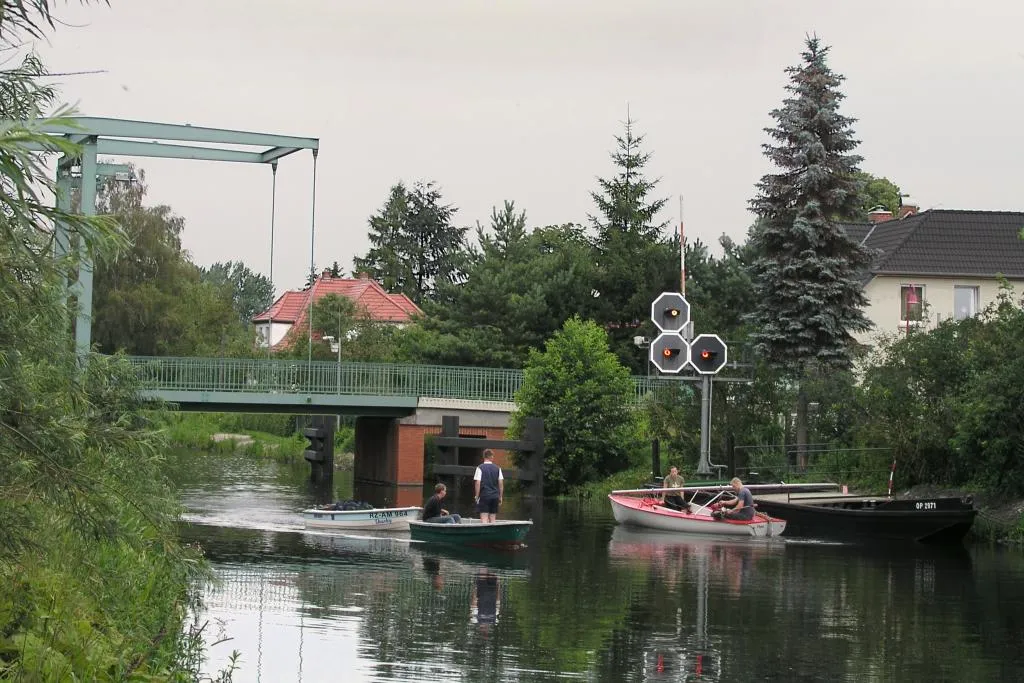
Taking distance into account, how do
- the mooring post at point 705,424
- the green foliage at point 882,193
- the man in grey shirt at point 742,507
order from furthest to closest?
the green foliage at point 882,193, the mooring post at point 705,424, the man in grey shirt at point 742,507

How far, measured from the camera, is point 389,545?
89.3ft

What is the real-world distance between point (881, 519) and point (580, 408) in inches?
540

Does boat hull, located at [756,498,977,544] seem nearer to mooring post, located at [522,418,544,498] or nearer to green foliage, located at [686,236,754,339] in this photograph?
mooring post, located at [522,418,544,498]

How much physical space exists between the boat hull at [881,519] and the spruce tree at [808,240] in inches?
304

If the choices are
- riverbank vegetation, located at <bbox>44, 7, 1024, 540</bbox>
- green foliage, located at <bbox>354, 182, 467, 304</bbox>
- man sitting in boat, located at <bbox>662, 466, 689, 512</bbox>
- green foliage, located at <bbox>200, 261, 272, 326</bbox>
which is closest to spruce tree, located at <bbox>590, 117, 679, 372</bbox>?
riverbank vegetation, located at <bbox>44, 7, 1024, 540</bbox>

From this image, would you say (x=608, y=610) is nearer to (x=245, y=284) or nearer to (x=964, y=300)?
(x=964, y=300)

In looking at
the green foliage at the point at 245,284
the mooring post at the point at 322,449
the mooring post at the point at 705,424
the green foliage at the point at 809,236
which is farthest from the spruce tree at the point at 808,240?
the green foliage at the point at 245,284

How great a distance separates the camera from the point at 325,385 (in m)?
43.9

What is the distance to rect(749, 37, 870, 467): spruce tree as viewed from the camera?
39.0 m

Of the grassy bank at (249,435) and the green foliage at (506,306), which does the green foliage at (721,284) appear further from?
the grassy bank at (249,435)

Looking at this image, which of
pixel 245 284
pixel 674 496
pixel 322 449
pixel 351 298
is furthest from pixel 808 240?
pixel 245 284

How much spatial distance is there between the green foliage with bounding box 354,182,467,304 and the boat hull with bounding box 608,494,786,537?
6397 centimetres

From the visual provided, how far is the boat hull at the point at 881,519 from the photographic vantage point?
29125 millimetres

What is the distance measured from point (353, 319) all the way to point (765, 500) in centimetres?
3224
